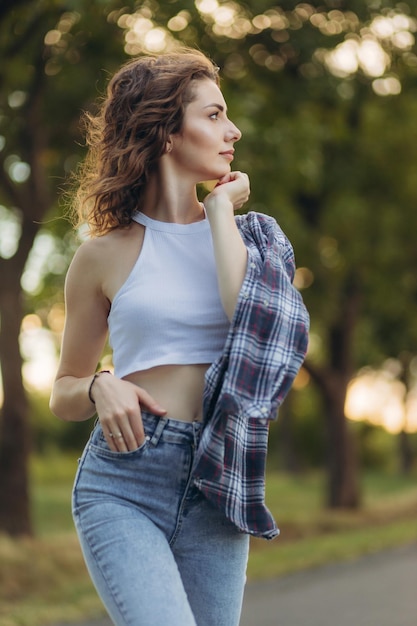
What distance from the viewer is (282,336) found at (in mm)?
2727

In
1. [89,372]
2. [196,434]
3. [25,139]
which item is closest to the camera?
[196,434]

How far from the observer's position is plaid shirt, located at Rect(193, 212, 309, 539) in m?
2.66

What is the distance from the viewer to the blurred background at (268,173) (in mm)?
10945

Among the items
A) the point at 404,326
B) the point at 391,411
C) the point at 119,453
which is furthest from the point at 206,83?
the point at 391,411

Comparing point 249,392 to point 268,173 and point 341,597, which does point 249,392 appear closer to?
point 341,597

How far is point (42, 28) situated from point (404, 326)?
1576 cm

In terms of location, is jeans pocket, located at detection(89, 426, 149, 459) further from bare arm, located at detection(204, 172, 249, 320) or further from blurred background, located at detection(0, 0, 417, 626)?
blurred background, located at detection(0, 0, 417, 626)

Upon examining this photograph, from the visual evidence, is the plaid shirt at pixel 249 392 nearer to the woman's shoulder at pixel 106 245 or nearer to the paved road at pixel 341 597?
the woman's shoulder at pixel 106 245

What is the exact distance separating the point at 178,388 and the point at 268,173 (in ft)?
35.3

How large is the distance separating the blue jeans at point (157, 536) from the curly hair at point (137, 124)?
24.3 inches

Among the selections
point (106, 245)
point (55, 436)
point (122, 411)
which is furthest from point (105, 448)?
point (55, 436)

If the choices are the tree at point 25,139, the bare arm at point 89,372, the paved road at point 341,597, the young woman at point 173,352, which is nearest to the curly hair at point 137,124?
the young woman at point 173,352

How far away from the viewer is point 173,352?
9.21 ft

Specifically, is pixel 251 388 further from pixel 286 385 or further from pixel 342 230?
pixel 342 230
